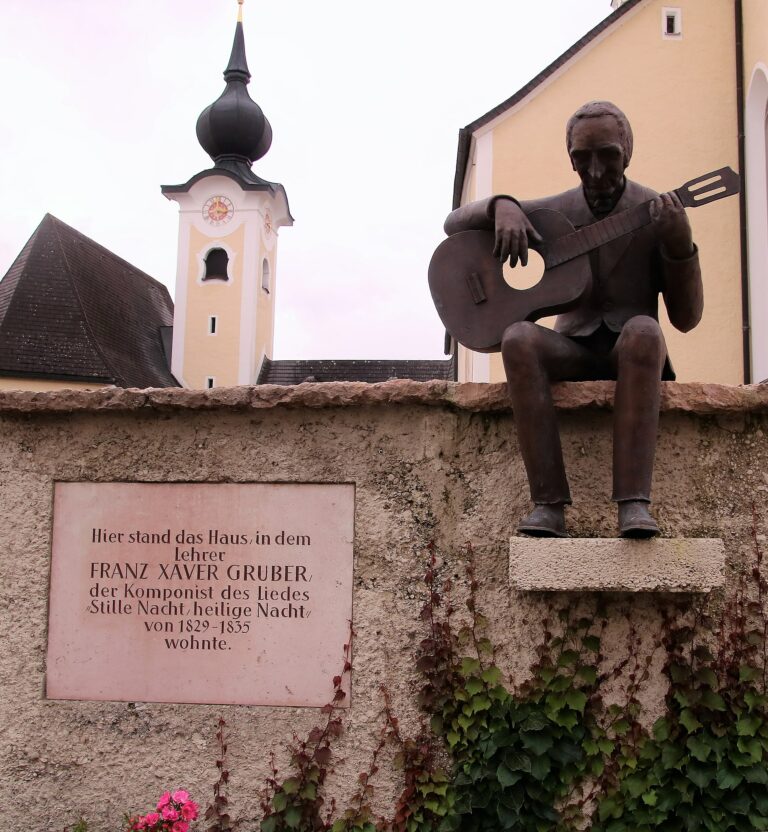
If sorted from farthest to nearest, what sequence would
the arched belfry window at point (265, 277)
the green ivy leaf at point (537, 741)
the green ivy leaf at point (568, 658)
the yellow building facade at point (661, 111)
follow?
the arched belfry window at point (265, 277) → the yellow building facade at point (661, 111) → the green ivy leaf at point (568, 658) → the green ivy leaf at point (537, 741)

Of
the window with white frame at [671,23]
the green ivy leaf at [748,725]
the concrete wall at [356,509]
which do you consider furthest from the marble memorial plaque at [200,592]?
the window with white frame at [671,23]

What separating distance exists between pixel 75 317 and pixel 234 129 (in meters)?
9.48

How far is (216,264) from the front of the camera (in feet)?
110

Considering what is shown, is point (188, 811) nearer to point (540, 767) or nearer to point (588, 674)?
point (540, 767)

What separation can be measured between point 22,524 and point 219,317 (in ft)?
98.1

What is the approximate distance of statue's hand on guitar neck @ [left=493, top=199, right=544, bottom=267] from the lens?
3.04 metres

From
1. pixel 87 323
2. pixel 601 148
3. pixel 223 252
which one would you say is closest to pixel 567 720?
pixel 601 148

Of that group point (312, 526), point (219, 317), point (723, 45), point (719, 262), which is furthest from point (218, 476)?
point (219, 317)

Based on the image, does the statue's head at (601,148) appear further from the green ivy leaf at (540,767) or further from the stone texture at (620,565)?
the green ivy leaf at (540,767)

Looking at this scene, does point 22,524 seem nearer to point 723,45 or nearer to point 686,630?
point 686,630

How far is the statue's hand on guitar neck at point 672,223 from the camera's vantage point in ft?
9.61

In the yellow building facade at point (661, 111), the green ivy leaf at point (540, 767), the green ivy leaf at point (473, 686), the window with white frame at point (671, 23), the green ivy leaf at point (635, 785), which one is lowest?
the green ivy leaf at point (635, 785)

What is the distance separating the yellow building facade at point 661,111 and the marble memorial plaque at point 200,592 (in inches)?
389

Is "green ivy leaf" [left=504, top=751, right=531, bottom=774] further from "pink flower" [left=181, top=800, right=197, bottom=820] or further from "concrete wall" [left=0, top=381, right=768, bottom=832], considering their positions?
"pink flower" [left=181, top=800, right=197, bottom=820]
